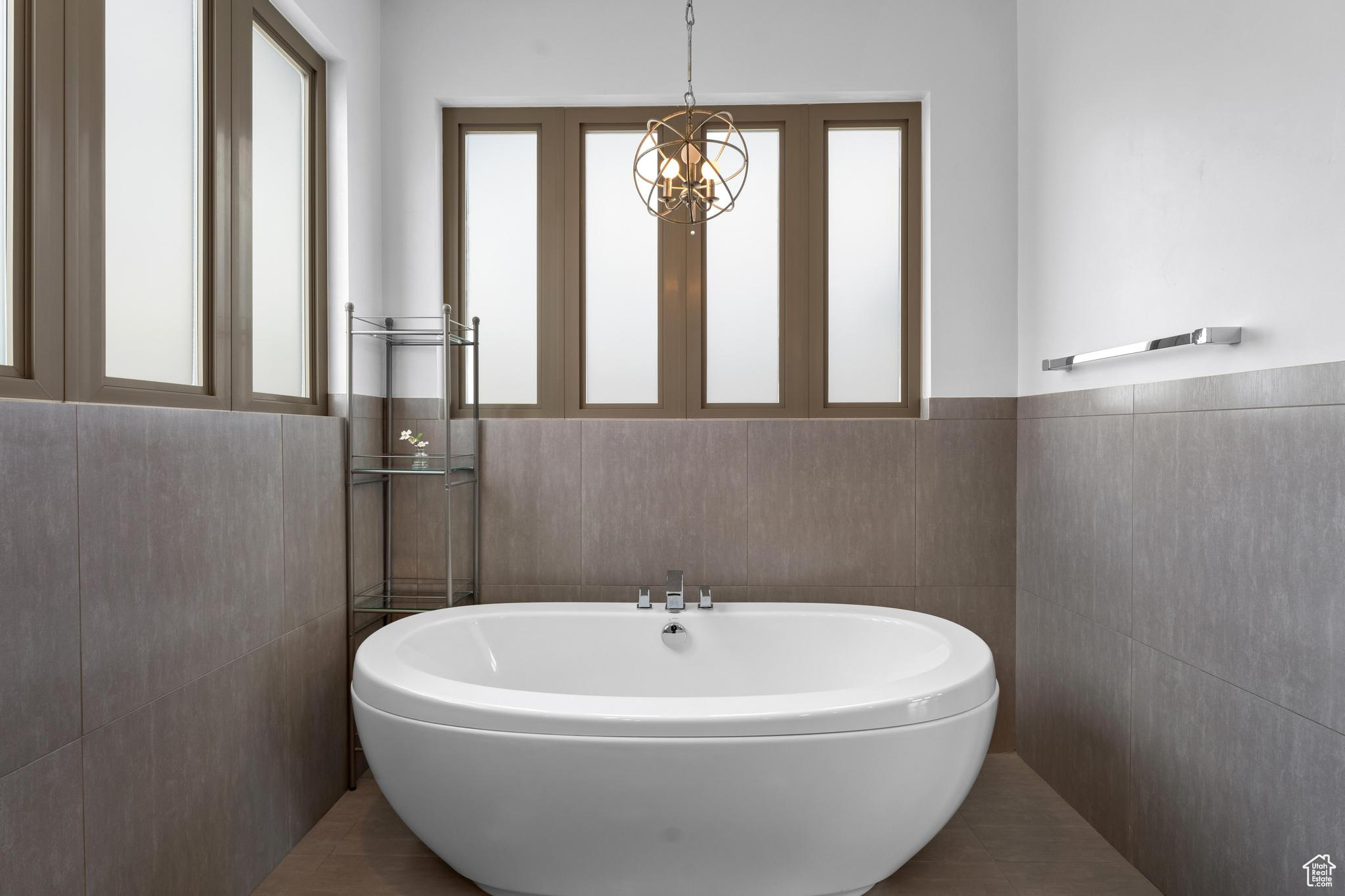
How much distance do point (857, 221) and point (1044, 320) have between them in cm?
73

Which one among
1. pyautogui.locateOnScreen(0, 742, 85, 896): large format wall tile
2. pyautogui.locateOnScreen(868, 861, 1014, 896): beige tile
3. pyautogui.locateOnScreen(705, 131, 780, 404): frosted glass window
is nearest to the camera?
pyautogui.locateOnScreen(0, 742, 85, 896): large format wall tile

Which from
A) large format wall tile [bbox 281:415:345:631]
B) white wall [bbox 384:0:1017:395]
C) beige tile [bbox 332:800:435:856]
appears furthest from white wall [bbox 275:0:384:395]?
beige tile [bbox 332:800:435:856]

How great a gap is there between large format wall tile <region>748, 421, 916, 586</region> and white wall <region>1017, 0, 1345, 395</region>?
1.75 ft

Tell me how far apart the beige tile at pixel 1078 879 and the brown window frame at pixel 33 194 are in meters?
2.39

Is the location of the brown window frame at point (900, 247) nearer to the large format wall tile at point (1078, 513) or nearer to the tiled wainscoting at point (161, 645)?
the large format wall tile at point (1078, 513)

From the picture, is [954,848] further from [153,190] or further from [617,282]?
[153,190]

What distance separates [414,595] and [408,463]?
1.50 feet

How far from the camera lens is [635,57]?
8.59 feet

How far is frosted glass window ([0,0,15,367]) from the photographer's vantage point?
132cm

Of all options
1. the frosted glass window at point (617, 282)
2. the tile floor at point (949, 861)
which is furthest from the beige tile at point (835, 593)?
the frosted glass window at point (617, 282)

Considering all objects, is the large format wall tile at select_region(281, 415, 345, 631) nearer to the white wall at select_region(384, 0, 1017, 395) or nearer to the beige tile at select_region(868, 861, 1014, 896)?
the white wall at select_region(384, 0, 1017, 395)

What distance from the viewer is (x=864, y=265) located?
2734 millimetres

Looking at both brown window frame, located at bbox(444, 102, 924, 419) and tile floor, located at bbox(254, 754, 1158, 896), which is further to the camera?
brown window frame, located at bbox(444, 102, 924, 419)

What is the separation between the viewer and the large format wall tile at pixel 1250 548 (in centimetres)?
138
